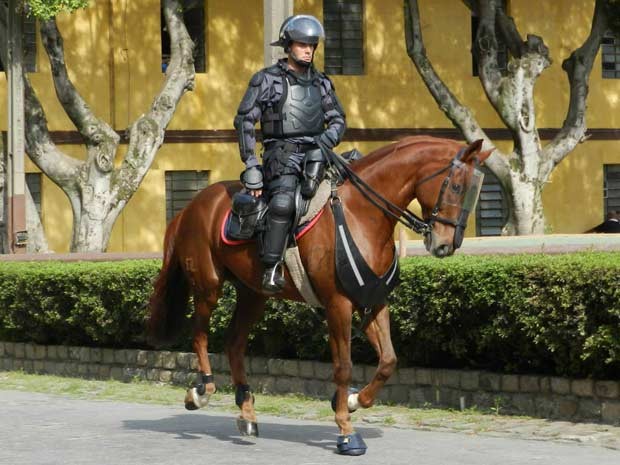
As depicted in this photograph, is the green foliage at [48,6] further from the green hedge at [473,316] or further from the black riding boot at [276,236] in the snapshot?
the black riding boot at [276,236]

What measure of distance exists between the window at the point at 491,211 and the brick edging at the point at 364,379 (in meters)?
17.9

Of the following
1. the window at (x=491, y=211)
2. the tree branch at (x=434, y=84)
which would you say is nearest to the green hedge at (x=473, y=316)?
the tree branch at (x=434, y=84)

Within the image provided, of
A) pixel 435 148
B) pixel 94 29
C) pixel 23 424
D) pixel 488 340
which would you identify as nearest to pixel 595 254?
pixel 488 340

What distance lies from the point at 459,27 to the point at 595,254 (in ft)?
70.8

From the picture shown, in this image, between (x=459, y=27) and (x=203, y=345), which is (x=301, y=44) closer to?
(x=203, y=345)

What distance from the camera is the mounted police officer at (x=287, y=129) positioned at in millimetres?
11398

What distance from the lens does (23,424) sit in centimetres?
1270

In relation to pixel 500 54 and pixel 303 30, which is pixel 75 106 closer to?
pixel 500 54

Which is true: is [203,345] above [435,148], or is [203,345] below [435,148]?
below

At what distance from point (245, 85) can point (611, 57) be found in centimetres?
837

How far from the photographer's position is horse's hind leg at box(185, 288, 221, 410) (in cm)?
1226

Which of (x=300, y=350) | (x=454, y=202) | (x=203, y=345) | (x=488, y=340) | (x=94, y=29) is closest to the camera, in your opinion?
(x=454, y=202)

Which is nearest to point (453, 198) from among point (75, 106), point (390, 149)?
point (390, 149)

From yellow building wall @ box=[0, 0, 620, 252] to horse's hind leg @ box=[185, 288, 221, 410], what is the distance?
20.2m
